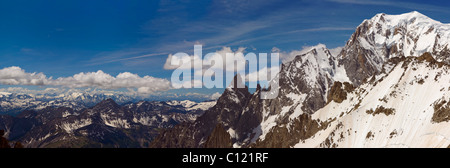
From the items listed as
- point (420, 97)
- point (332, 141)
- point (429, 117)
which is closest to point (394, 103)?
point (420, 97)

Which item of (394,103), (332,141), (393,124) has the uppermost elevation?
(394,103)

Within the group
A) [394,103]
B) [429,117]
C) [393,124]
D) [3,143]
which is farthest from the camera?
[394,103]
